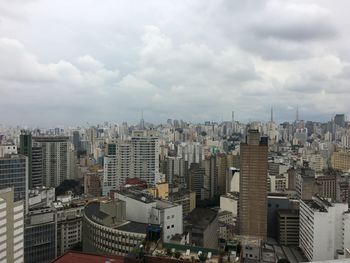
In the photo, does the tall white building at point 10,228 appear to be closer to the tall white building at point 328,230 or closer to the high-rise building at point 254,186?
the tall white building at point 328,230

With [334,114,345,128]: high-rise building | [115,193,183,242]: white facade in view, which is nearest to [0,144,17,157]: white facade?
[115,193,183,242]: white facade

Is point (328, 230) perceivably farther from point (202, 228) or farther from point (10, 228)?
point (10, 228)

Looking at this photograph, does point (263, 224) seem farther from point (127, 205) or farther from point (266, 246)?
point (127, 205)

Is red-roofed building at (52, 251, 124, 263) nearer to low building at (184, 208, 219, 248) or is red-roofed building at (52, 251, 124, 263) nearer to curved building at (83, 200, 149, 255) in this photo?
curved building at (83, 200, 149, 255)

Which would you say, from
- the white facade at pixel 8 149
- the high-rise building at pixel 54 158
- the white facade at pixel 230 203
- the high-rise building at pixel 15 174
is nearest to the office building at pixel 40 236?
the high-rise building at pixel 15 174

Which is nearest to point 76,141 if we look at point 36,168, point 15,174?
point 36,168
